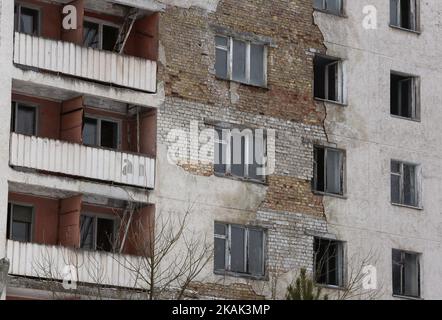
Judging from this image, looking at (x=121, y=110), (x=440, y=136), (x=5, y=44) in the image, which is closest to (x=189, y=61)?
(x=121, y=110)

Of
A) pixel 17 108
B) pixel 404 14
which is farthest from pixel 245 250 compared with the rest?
pixel 404 14

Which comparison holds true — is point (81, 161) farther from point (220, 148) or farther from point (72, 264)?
point (220, 148)

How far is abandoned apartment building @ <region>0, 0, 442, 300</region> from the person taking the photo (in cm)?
3906

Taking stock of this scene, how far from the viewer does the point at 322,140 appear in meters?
43.7

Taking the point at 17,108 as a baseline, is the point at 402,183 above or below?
below

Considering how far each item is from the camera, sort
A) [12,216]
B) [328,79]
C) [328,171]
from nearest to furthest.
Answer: [12,216]
[328,171]
[328,79]

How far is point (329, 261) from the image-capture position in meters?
43.5

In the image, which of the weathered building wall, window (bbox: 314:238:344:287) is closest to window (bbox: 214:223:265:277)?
the weathered building wall

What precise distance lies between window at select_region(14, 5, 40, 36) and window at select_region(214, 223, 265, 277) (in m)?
7.07

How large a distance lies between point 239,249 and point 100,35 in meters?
6.87

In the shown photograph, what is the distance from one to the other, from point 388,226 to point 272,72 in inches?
222

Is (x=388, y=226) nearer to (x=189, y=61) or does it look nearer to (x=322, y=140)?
(x=322, y=140)

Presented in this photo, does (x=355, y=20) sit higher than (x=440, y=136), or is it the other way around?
(x=355, y=20)

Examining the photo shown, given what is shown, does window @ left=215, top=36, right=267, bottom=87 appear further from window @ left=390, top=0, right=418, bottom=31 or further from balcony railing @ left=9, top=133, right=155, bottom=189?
window @ left=390, top=0, right=418, bottom=31
